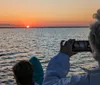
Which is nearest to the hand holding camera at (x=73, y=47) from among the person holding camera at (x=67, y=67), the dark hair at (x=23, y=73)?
the person holding camera at (x=67, y=67)

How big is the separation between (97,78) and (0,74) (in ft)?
60.8

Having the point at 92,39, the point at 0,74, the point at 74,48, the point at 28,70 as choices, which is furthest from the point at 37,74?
the point at 0,74

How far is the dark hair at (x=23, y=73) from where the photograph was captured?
12.2ft

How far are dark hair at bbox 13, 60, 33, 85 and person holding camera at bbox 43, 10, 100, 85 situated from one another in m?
1.56

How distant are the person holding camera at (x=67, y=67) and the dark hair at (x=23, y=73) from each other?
156 cm

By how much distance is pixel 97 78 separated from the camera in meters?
1.89

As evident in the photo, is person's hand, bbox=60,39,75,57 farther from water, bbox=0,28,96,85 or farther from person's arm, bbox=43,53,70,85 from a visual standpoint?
water, bbox=0,28,96,85

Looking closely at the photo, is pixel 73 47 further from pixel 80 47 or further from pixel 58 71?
pixel 58 71

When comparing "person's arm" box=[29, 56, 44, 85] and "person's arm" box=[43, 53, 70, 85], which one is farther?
"person's arm" box=[29, 56, 44, 85]

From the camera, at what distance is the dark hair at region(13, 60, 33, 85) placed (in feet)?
12.2

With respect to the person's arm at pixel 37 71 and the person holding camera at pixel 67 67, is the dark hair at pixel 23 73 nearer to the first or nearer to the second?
the person's arm at pixel 37 71

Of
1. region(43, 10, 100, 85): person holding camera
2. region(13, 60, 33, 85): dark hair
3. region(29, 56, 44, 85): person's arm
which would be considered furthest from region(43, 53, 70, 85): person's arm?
region(29, 56, 44, 85): person's arm

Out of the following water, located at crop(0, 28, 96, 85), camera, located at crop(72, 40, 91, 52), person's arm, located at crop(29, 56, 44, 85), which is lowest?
water, located at crop(0, 28, 96, 85)

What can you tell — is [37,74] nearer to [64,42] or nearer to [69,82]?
[64,42]
